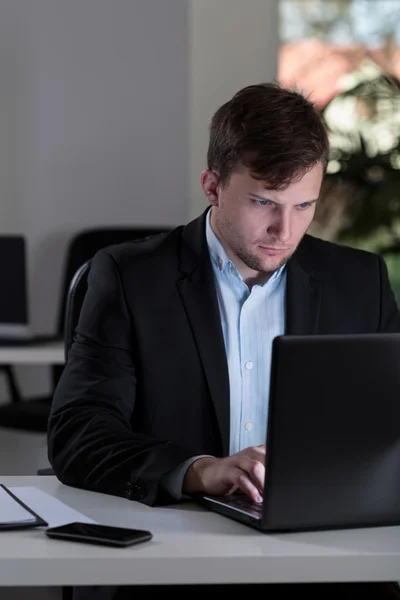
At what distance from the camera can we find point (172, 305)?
6.17ft

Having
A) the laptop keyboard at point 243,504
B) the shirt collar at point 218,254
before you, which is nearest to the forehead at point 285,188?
the shirt collar at point 218,254

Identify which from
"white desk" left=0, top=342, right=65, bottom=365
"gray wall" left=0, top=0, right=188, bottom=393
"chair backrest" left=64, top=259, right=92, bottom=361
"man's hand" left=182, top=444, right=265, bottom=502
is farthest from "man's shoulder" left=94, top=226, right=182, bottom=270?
"gray wall" left=0, top=0, right=188, bottom=393

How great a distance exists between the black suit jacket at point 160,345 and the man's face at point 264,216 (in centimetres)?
13

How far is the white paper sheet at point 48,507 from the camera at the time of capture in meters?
1.41

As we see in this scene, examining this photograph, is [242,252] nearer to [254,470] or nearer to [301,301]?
[301,301]

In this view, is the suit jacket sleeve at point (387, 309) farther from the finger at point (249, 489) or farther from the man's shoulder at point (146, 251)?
the finger at point (249, 489)

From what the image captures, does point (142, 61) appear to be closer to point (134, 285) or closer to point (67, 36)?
point (67, 36)

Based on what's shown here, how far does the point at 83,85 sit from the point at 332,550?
3.59 meters

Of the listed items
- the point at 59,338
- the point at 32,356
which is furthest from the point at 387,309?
the point at 59,338

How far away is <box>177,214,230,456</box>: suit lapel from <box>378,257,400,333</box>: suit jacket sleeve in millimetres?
360

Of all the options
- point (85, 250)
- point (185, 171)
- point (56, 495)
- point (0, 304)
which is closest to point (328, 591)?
point (56, 495)

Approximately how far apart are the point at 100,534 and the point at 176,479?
0.77 feet

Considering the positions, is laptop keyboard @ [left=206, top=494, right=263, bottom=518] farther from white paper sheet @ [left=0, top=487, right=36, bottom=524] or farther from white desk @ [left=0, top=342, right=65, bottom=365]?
white desk @ [left=0, top=342, right=65, bottom=365]

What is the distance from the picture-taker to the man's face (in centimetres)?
172
